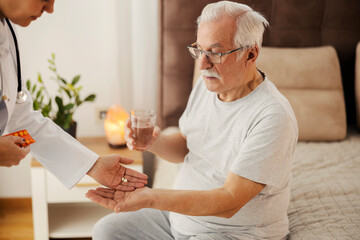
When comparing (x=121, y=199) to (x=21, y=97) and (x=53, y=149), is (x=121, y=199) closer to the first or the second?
(x=53, y=149)

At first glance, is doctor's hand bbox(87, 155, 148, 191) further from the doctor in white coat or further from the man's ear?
the man's ear

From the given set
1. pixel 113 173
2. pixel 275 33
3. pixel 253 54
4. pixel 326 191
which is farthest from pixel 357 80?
pixel 113 173

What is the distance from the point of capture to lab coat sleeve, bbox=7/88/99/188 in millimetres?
1496

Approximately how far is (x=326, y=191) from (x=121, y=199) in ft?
3.10

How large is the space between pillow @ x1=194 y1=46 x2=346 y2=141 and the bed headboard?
0.18 meters

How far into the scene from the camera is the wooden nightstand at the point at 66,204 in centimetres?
210

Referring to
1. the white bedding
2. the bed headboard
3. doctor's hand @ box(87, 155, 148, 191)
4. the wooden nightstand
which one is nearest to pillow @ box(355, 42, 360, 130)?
the bed headboard

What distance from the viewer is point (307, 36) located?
8.14 ft

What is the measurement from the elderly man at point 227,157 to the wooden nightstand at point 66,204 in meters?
0.61

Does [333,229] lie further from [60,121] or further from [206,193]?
[60,121]

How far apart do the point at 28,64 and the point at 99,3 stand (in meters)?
0.60

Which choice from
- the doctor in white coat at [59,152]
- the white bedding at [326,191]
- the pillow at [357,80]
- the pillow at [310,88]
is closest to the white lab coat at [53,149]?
the doctor in white coat at [59,152]

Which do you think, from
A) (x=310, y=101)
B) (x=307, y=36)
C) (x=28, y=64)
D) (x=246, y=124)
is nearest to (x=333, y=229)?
(x=246, y=124)

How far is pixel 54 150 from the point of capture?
59.7 inches
